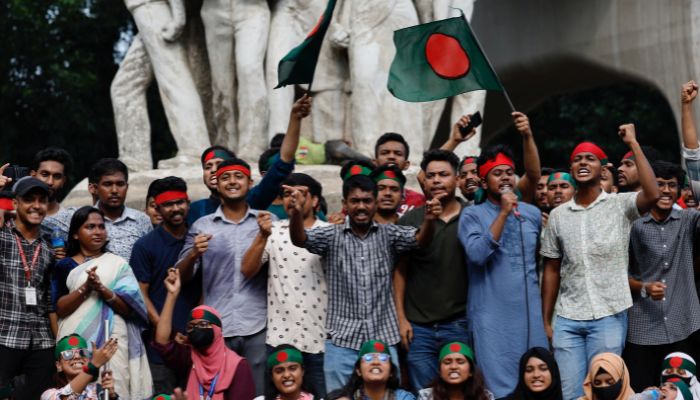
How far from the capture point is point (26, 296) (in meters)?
11.7

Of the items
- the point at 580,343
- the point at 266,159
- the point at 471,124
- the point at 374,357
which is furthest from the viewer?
the point at 266,159

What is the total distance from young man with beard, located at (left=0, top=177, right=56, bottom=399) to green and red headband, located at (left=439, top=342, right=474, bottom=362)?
2378mm

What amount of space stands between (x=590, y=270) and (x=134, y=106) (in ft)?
18.9

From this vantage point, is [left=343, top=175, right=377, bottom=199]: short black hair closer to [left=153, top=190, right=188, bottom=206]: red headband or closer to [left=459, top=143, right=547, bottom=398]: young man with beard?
[left=459, top=143, right=547, bottom=398]: young man with beard

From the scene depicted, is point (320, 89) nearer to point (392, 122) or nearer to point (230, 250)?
point (392, 122)

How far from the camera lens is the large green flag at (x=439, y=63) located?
12.1 m

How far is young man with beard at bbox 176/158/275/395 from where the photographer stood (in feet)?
38.1

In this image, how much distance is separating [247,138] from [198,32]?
1.07 metres

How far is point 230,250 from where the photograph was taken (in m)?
11.7

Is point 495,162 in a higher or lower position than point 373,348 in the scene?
higher

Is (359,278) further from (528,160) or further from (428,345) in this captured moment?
(528,160)

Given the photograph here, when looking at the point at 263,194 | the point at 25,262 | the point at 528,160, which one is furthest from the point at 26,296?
the point at 528,160

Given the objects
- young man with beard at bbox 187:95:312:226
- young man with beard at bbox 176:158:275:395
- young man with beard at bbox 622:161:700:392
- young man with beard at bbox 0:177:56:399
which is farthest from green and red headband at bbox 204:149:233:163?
young man with beard at bbox 622:161:700:392

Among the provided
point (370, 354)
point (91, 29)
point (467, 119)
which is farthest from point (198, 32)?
point (91, 29)
